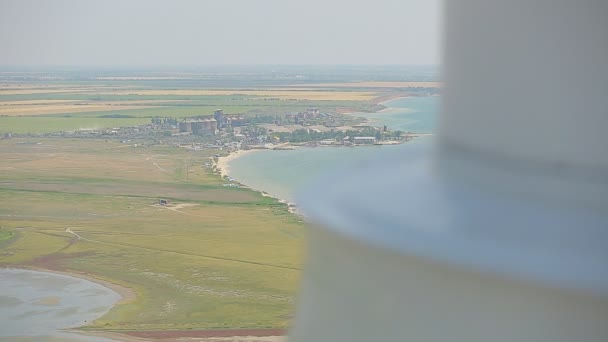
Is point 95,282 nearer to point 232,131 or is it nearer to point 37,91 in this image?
point 232,131

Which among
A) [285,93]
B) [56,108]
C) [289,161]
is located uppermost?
[285,93]

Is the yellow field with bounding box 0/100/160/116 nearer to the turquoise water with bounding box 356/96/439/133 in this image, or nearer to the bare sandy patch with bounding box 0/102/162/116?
the bare sandy patch with bounding box 0/102/162/116

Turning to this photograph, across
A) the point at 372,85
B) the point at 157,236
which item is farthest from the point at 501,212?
the point at 372,85

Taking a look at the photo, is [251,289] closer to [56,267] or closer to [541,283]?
[56,267]

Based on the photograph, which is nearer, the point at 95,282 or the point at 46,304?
the point at 46,304

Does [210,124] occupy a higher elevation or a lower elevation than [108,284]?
higher

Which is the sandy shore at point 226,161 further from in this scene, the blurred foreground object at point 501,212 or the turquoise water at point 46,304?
the blurred foreground object at point 501,212

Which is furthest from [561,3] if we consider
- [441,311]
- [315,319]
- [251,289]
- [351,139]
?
[351,139]

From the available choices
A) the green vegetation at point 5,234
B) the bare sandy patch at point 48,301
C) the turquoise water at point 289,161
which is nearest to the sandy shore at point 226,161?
the turquoise water at point 289,161
